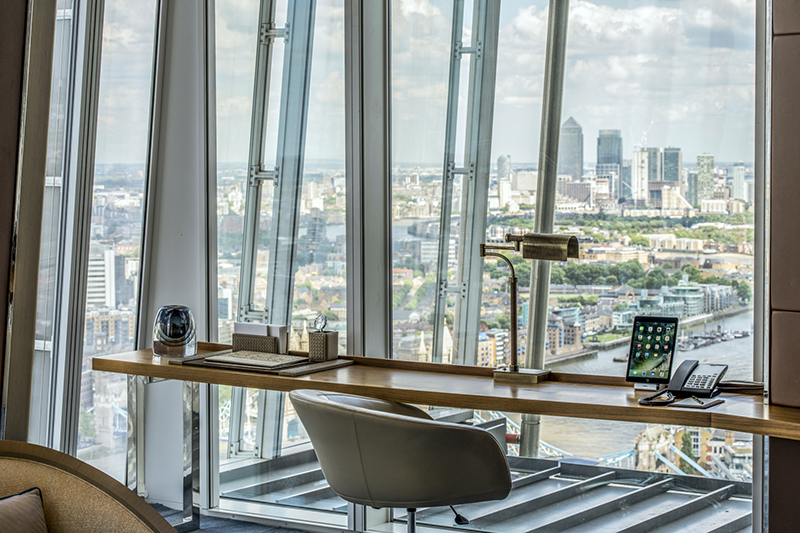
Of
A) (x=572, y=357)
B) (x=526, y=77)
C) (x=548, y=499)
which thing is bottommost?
(x=548, y=499)

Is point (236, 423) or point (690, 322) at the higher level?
point (690, 322)

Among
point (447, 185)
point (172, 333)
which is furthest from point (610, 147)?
point (172, 333)

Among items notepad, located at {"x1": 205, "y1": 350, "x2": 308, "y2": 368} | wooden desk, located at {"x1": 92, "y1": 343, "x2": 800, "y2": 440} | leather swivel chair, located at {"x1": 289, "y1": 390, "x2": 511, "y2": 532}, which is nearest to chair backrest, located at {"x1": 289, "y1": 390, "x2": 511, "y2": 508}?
leather swivel chair, located at {"x1": 289, "y1": 390, "x2": 511, "y2": 532}

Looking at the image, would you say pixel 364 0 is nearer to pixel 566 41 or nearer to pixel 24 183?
pixel 566 41

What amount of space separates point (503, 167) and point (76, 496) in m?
2.22

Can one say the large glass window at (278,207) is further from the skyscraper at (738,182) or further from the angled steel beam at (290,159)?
the skyscraper at (738,182)

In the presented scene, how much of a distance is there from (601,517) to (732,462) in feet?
2.07

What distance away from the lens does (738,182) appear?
2.88 meters

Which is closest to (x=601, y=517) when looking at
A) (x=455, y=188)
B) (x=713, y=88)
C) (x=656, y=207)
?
(x=656, y=207)

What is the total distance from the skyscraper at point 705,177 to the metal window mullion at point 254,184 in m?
2.19

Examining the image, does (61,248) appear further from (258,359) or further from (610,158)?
(610,158)

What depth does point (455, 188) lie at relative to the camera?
3.34m

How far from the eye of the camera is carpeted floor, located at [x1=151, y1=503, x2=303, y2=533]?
348 centimetres

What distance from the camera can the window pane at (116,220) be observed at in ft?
11.4
